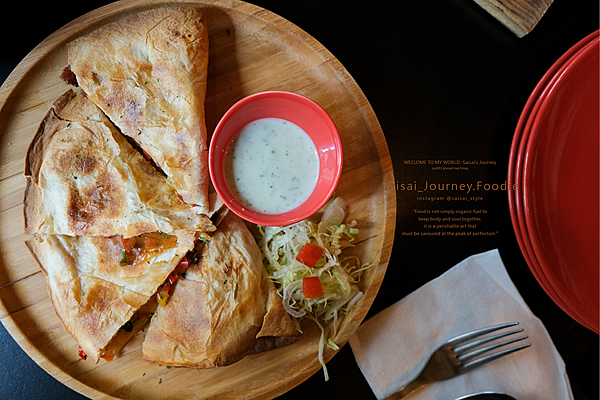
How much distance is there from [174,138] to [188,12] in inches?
33.3

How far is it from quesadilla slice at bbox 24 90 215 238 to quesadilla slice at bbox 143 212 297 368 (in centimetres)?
22

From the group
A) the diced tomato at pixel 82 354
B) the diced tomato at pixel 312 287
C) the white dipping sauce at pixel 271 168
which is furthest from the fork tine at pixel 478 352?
the diced tomato at pixel 82 354

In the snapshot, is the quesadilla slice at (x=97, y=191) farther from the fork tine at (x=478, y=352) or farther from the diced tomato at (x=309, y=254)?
the fork tine at (x=478, y=352)

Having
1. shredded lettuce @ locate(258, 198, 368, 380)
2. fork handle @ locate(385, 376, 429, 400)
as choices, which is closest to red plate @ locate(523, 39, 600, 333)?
fork handle @ locate(385, 376, 429, 400)

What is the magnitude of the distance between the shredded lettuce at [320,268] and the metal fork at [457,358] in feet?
2.30

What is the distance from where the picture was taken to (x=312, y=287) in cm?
239

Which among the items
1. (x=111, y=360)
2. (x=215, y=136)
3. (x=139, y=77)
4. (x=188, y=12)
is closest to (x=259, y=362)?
(x=111, y=360)

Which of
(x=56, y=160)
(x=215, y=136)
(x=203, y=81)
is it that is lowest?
(x=56, y=160)

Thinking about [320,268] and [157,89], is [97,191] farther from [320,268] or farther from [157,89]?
[320,268]

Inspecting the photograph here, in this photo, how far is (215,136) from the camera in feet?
6.78

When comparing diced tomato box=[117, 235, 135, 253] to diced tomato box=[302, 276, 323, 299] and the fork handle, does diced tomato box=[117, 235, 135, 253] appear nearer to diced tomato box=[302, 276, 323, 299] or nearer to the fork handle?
diced tomato box=[302, 276, 323, 299]

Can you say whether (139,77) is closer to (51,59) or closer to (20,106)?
(51,59)

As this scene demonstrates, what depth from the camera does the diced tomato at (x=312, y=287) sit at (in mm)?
2377

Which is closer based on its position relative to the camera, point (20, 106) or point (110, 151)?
point (110, 151)
